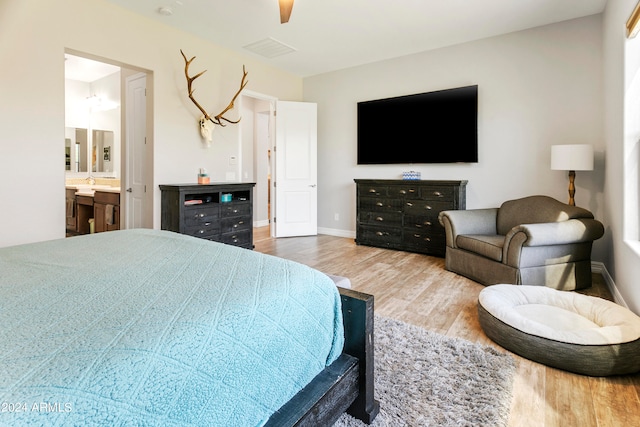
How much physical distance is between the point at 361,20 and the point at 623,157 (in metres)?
2.89

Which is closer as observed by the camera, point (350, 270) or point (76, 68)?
point (350, 270)

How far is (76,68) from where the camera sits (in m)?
5.48

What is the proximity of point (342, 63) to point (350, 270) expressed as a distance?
344cm

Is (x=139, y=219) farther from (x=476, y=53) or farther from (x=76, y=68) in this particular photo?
(x=476, y=53)

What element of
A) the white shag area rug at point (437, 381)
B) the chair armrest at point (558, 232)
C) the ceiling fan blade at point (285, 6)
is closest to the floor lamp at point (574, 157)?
the chair armrest at point (558, 232)

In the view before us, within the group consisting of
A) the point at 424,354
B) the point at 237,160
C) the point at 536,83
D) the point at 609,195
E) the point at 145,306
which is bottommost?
the point at 424,354

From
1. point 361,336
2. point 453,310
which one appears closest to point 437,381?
point 361,336

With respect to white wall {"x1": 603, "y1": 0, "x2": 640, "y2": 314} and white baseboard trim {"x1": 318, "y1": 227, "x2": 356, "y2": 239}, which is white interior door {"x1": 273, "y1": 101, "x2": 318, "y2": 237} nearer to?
white baseboard trim {"x1": 318, "y1": 227, "x2": 356, "y2": 239}

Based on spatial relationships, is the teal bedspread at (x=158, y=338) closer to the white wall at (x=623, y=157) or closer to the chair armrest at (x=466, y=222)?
the white wall at (x=623, y=157)

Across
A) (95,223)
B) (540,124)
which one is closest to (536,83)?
(540,124)

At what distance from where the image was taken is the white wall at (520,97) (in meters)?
3.75

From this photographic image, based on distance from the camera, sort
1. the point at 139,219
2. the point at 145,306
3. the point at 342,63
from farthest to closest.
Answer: the point at 342,63 → the point at 139,219 → the point at 145,306

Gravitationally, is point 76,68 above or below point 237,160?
above

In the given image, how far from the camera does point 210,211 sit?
4074 millimetres
